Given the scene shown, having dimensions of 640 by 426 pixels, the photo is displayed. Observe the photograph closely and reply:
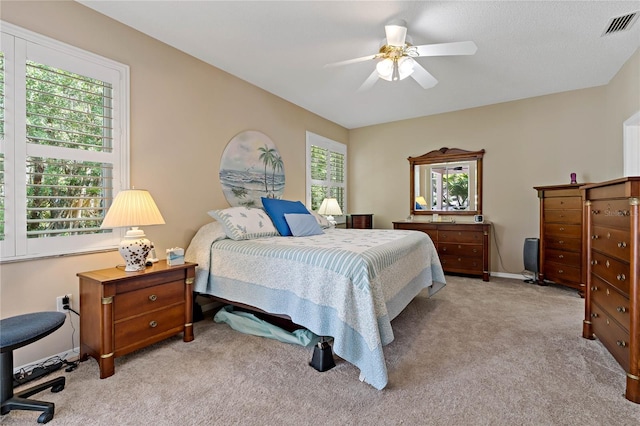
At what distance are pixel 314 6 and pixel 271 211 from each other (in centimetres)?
193

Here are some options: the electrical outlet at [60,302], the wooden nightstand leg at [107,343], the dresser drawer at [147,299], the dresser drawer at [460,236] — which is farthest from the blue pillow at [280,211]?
the dresser drawer at [460,236]

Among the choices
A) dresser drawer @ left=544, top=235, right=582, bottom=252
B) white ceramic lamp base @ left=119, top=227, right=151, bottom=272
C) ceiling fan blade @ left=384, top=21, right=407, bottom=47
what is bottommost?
dresser drawer @ left=544, top=235, right=582, bottom=252

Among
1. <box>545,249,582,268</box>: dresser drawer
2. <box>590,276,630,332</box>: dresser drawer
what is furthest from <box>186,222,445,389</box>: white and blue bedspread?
<box>545,249,582,268</box>: dresser drawer

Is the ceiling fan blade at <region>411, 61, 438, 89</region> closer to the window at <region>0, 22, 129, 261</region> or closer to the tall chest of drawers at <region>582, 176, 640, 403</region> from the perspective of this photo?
the tall chest of drawers at <region>582, 176, 640, 403</region>

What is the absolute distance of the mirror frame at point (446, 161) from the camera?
4.79 m

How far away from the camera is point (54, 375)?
1.96 metres

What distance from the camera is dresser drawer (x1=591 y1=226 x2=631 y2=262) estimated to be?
5.82ft

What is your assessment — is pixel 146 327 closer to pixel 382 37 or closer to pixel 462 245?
pixel 382 37

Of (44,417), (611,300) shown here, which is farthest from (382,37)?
(44,417)

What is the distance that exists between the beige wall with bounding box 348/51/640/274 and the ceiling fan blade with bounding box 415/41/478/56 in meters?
2.09

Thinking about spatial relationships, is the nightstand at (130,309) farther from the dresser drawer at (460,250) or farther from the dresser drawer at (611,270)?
the dresser drawer at (460,250)

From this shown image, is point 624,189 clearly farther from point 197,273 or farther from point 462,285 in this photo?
point 197,273

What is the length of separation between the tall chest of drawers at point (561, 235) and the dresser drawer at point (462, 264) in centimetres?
75

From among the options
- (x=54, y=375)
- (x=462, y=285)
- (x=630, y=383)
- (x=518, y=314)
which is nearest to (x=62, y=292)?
(x=54, y=375)
